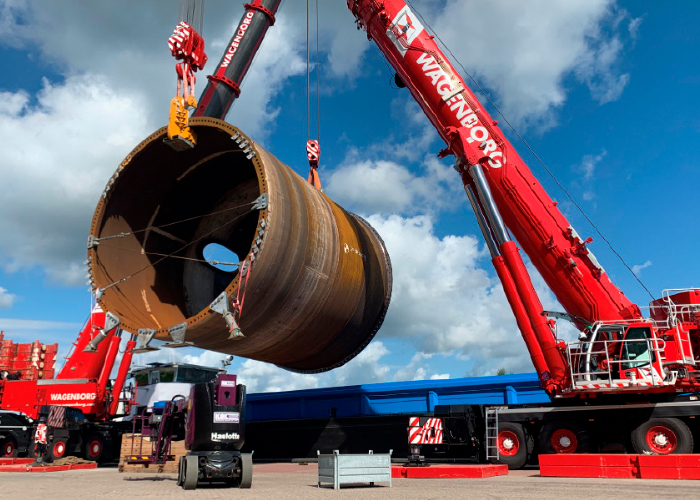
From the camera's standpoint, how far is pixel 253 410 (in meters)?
16.9

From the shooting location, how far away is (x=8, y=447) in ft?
62.8

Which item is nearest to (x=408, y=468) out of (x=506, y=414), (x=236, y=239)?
(x=506, y=414)

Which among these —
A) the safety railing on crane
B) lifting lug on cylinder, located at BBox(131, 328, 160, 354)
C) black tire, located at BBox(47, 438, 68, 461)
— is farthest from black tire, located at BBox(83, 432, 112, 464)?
the safety railing on crane

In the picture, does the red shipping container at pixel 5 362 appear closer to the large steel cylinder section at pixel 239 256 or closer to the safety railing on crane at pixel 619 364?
the large steel cylinder section at pixel 239 256

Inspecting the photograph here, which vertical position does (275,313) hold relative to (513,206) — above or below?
below

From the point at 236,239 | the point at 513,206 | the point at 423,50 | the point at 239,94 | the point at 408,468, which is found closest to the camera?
the point at 408,468

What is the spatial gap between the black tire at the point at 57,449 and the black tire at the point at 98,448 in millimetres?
690

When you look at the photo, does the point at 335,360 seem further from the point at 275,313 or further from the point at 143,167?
the point at 143,167

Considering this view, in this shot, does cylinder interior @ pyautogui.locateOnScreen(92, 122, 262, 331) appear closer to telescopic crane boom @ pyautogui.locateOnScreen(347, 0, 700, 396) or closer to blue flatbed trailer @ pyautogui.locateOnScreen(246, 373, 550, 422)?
blue flatbed trailer @ pyautogui.locateOnScreen(246, 373, 550, 422)

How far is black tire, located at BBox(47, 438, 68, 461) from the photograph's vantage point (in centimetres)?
1593

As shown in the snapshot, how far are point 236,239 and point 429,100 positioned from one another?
19.8ft

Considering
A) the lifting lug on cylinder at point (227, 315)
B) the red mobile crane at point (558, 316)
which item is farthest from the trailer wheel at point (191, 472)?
the red mobile crane at point (558, 316)

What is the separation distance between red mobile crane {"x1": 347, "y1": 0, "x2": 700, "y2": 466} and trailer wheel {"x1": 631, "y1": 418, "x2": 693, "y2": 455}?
17mm

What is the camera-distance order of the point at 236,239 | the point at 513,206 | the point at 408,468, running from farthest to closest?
the point at 236,239
the point at 513,206
the point at 408,468
